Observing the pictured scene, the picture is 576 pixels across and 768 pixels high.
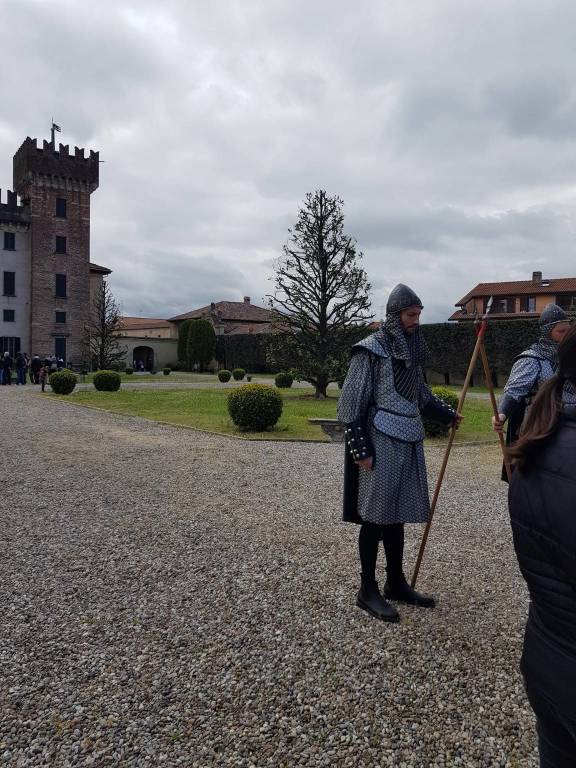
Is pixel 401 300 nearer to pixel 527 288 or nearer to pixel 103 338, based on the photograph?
pixel 103 338

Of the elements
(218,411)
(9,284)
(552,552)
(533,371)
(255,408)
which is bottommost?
(218,411)

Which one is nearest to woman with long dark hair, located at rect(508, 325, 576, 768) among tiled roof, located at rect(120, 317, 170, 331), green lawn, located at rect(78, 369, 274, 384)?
green lawn, located at rect(78, 369, 274, 384)

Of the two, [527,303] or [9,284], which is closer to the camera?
[9,284]

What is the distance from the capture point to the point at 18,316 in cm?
4147

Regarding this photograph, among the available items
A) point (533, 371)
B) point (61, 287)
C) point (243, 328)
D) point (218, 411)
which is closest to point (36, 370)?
point (61, 287)

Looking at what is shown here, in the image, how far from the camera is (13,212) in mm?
41344

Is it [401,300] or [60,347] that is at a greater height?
[60,347]

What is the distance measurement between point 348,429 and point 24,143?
153 feet

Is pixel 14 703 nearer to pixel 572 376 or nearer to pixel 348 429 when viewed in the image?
pixel 348 429

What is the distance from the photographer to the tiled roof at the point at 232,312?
60906 millimetres

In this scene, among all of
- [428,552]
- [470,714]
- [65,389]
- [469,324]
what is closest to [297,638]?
[470,714]

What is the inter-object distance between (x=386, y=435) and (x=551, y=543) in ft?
6.37

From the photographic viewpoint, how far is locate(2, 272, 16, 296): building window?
41156 millimetres

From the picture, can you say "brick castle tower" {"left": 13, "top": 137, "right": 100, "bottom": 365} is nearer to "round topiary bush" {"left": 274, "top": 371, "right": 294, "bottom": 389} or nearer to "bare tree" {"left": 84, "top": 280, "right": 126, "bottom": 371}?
"bare tree" {"left": 84, "top": 280, "right": 126, "bottom": 371}
